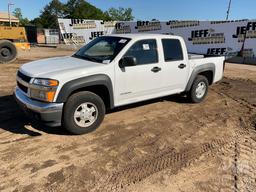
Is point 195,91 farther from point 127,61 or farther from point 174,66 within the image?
point 127,61

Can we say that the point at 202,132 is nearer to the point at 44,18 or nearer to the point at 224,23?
the point at 224,23

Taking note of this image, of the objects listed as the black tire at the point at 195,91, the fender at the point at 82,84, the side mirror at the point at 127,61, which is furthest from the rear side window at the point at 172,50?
the fender at the point at 82,84

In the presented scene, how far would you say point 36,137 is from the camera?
4668mm

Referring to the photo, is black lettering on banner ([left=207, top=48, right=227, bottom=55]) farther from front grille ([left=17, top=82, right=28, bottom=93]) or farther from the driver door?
front grille ([left=17, top=82, right=28, bottom=93])

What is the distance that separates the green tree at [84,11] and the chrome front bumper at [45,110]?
72022 millimetres

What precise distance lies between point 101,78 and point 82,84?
0.39 metres

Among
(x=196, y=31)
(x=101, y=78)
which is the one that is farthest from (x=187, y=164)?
(x=196, y=31)

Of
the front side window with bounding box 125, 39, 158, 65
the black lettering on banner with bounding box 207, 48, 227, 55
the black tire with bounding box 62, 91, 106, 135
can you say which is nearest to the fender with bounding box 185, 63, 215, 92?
the front side window with bounding box 125, 39, 158, 65

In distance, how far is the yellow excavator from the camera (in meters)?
13.4

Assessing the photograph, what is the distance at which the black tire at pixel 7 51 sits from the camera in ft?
43.9

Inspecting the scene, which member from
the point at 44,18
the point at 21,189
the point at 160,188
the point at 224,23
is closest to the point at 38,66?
the point at 21,189

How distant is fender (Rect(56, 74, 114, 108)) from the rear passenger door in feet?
4.97

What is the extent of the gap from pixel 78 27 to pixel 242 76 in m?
16.8

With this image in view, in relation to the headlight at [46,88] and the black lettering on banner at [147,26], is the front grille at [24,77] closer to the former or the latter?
the headlight at [46,88]
